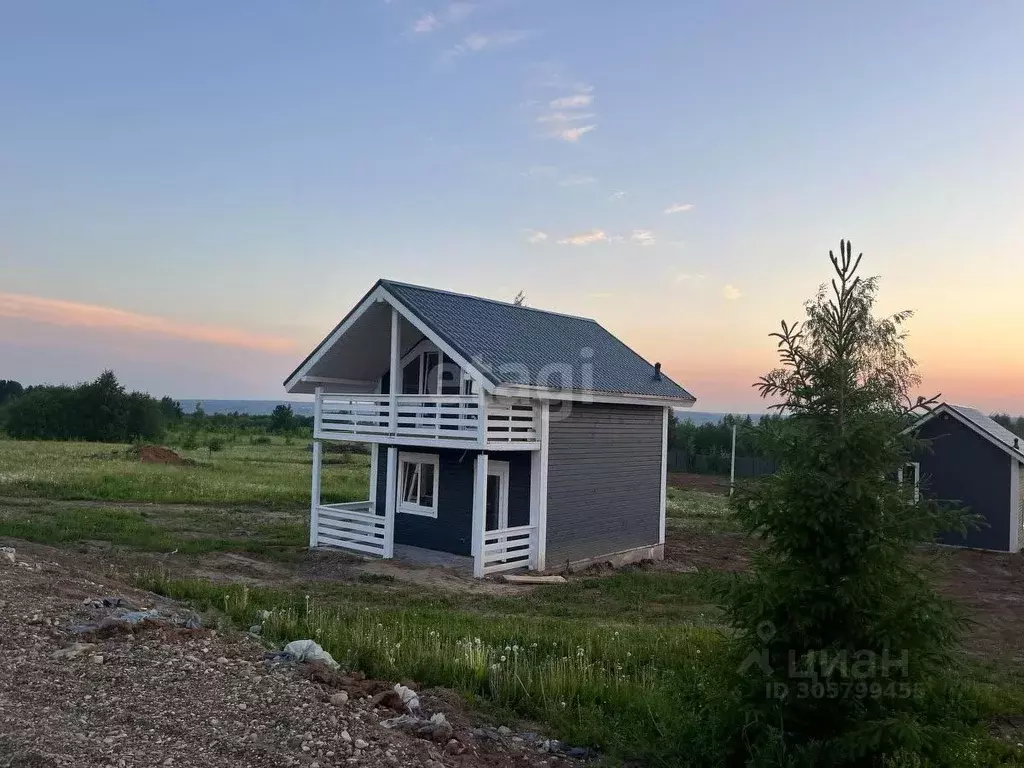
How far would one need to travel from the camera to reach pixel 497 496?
56.5ft

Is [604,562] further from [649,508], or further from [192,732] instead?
[192,732]

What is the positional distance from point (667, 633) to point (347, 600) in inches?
205

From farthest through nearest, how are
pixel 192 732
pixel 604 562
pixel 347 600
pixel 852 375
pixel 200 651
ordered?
pixel 604 562 → pixel 347 600 → pixel 200 651 → pixel 852 375 → pixel 192 732

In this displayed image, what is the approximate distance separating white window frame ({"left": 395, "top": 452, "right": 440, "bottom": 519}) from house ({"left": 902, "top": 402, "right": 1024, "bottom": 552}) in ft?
46.5

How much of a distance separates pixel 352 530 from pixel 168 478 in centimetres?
1620

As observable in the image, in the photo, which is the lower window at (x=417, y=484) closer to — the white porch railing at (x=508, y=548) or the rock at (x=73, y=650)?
the white porch railing at (x=508, y=548)

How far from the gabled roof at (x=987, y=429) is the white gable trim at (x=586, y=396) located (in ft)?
28.5

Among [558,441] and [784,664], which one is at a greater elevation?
[558,441]

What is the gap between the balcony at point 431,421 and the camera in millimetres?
15234

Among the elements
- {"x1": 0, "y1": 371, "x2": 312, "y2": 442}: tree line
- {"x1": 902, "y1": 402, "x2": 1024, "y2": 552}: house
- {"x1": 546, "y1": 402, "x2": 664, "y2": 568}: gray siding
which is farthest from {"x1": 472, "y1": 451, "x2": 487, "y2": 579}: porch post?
{"x1": 0, "y1": 371, "x2": 312, "y2": 442}: tree line

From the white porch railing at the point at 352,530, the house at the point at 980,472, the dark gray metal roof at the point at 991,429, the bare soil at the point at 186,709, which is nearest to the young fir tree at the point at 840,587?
the bare soil at the point at 186,709

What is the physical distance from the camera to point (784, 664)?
5660mm

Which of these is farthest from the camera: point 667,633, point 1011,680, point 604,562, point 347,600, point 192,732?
point 604,562

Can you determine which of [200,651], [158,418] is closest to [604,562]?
[200,651]
